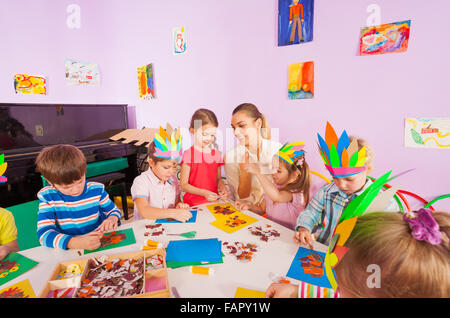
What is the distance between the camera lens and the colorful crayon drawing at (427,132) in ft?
4.41

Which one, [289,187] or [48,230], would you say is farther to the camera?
[289,187]

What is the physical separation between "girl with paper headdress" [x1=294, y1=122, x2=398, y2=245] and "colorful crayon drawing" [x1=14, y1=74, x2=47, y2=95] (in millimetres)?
3211

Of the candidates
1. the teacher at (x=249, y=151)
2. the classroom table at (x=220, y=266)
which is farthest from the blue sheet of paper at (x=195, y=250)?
the teacher at (x=249, y=151)

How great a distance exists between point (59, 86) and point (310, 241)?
336 centimetres

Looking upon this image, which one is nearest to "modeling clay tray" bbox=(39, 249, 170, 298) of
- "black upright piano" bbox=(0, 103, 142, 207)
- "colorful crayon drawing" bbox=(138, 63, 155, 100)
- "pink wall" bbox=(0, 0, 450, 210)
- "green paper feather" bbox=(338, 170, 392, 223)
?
"green paper feather" bbox=(338, 170, 392, 223)

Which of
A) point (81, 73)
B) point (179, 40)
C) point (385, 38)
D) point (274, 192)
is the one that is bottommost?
point (274, 192)

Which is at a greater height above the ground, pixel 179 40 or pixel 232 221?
pixel 179 40

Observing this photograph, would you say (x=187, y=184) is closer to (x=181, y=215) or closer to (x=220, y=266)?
(x=181, y=215)

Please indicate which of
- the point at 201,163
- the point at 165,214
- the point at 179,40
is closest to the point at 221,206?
the point at 165,214

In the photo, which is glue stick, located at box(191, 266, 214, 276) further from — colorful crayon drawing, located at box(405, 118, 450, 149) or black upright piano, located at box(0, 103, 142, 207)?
black upright piano, located at box(0, 103, 142, 207)

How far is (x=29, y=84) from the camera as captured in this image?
9.07 feet

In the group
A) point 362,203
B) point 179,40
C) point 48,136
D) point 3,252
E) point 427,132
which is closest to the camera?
point 362,203

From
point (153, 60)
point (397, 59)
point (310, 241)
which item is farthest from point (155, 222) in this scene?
point (153, 60)

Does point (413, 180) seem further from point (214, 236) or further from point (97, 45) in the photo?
point (97, 45)
